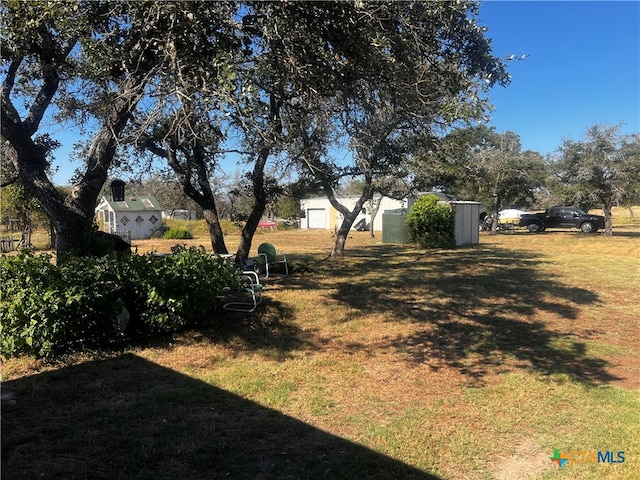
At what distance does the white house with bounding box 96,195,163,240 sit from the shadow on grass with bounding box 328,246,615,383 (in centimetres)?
2144

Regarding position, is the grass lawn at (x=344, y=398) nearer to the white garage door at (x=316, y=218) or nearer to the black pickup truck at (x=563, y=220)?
the black pickup truck at (x=563, y=220)

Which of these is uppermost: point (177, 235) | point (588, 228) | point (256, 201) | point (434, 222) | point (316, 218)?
point (316, 218)

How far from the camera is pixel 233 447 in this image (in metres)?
3.13

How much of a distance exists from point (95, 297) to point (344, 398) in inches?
105

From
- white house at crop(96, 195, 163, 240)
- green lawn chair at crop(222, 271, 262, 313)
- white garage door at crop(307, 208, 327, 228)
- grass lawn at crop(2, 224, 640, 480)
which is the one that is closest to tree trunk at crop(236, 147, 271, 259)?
grass lawn at crop(2, 224, 640, 480)

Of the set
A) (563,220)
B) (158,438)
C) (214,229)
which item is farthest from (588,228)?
(158,438)

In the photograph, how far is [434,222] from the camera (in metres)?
19.0

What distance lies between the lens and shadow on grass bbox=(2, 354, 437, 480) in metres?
2.83

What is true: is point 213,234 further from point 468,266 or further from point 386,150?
point 468,266

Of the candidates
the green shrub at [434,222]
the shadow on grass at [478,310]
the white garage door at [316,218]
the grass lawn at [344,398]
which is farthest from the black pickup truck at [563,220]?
the grass lawn at [344,398]

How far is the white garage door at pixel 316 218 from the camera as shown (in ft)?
135

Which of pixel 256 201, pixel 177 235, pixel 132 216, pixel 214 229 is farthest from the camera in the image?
pixel 132 216

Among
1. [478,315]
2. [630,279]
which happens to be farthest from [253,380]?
[630,279]

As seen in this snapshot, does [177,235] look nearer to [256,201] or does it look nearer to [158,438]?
[256,201]
